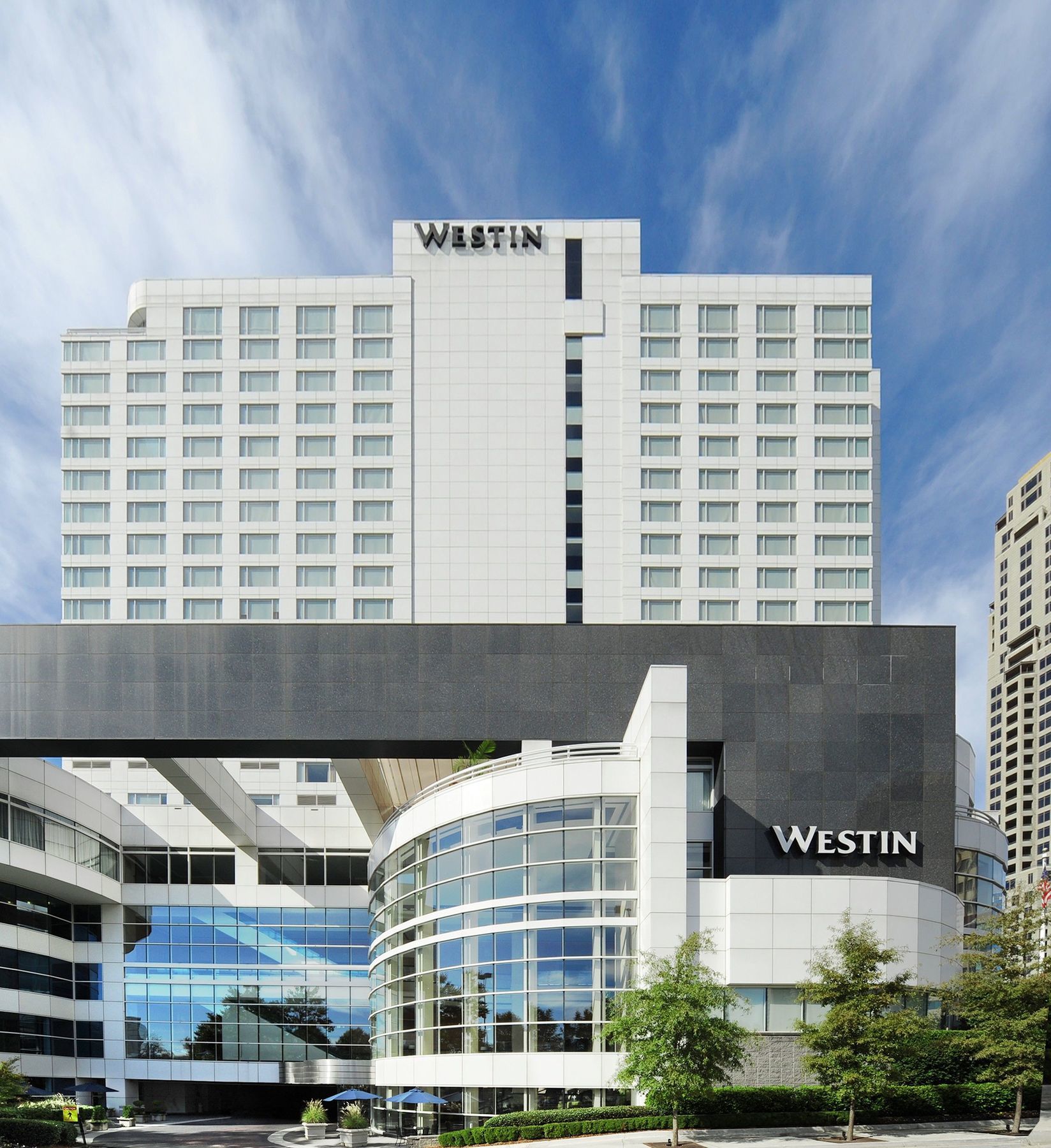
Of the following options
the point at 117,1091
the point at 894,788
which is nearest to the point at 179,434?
the point at 117,1091

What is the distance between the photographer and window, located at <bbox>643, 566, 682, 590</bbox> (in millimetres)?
72750

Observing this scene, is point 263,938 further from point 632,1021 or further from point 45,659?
point 632,1021

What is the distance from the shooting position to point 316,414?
247 feet

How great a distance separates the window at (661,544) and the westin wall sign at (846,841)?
1540 inches

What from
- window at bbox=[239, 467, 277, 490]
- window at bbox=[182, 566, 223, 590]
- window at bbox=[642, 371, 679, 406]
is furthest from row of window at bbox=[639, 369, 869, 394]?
window at bbox=[182, 566, 223, 590]

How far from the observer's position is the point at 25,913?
171 feet

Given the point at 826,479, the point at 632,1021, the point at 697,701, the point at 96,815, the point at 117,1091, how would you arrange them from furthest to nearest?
1. the point at 826,479
2. the point at 96,815
3. the point at 117,1091
4. the point at 697,701
5. the point at 632,1021

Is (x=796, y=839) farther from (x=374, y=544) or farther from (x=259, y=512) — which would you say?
(x=259, y=512)

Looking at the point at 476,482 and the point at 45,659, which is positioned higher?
the point at 476,482

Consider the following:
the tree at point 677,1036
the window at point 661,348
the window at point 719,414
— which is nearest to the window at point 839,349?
the window at point 719,414

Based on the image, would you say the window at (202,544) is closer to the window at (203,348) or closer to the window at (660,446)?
the window at (203,348)

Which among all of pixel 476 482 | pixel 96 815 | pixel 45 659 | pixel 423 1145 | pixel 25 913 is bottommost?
pixel 423 1145

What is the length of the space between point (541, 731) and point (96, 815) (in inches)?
1102

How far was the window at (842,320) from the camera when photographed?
76000 mm
